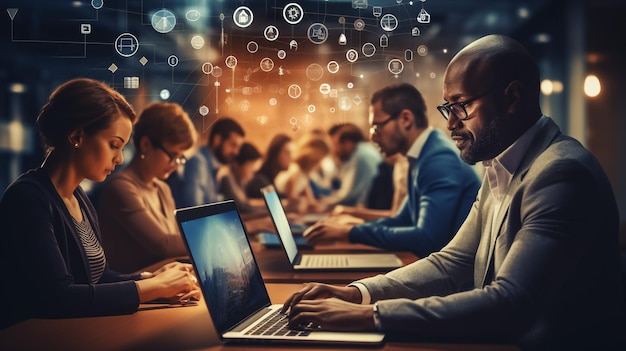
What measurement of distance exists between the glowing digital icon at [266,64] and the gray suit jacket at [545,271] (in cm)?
105

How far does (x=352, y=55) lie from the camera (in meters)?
2.38

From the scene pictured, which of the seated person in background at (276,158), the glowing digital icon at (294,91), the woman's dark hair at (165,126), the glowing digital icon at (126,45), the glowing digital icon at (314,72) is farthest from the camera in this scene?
the seated person in background at (276,158)

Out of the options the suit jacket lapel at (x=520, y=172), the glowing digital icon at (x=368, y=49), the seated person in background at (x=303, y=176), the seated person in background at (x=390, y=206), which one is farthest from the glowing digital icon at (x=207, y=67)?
the seated person in background at (x=303, y=176)

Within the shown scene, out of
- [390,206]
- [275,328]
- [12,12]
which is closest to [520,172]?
[275,328]

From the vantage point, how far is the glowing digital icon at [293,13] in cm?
235

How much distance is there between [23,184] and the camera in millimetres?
1804

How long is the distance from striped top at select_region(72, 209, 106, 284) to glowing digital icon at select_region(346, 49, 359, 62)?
3.45ft

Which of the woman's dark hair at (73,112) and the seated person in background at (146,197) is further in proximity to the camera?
the seated person in background at (146,197)

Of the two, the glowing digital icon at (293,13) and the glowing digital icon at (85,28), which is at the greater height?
the glowing digital icon at (293,13)

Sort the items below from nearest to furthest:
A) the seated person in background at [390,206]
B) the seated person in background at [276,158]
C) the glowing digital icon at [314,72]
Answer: the glowing digital icon at [314,72] < the seated person in background at [390,206] < the seated person in background at [276,158]

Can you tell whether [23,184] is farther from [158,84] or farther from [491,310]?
[491,310]

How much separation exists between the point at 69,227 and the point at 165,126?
1331mm

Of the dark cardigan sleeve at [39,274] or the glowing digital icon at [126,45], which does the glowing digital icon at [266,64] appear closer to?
the glowing digital icon at [126,45]

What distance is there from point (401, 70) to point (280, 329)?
126cm
